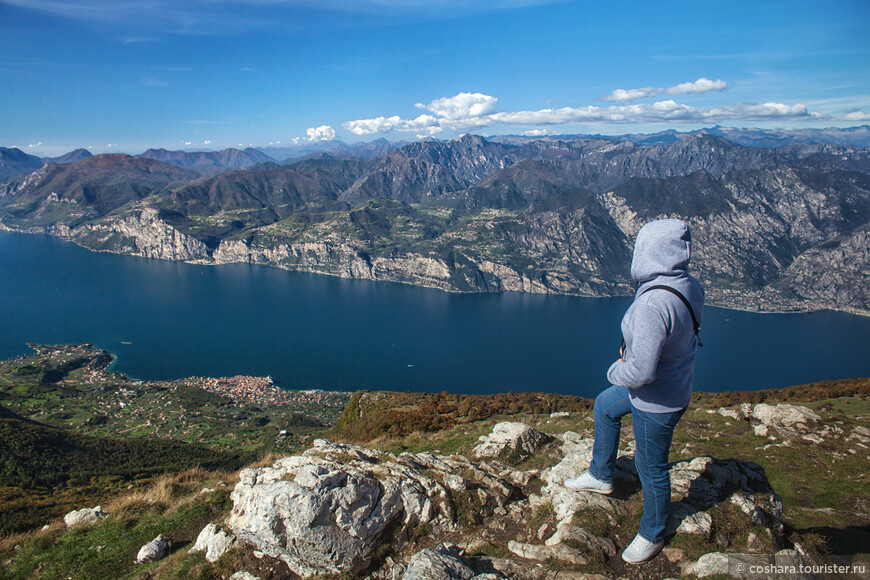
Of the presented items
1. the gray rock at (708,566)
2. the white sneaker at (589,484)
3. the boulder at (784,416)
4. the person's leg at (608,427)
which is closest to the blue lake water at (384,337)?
the boulder at (784,416)

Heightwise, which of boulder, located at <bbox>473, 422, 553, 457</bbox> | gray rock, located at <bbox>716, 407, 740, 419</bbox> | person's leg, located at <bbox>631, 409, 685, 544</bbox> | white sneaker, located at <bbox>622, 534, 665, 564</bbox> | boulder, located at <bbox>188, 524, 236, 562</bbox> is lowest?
gray rock, located at <bbox>716, 407, 740, 419</bbox>

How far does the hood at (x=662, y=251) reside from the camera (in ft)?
15.2

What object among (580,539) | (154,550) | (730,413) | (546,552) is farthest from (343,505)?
(730,413)

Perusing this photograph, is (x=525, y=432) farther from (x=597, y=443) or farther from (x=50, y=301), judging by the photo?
(x=50, y=301)

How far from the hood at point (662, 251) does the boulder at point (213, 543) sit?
7.15 meters

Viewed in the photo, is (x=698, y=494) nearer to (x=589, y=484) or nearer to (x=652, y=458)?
(x=589, y=484)

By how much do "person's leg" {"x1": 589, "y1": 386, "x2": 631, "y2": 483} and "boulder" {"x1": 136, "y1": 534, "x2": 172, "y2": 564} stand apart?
7.35 m

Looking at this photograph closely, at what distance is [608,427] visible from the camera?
6129mm

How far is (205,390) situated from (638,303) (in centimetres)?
10060

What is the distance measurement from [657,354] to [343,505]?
4900 mm

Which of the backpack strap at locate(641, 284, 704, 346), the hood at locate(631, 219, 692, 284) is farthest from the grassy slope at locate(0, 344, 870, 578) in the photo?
the hood at locate(631, 219, 692, 284)

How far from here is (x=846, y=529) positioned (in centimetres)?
703

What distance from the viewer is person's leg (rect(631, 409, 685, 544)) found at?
5.06 meters

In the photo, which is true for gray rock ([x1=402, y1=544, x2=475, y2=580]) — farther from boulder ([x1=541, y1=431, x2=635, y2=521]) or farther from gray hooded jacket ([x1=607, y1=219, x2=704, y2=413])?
gray hooded jacket ([x1=607, y1=219, x2=704, y2=413])
